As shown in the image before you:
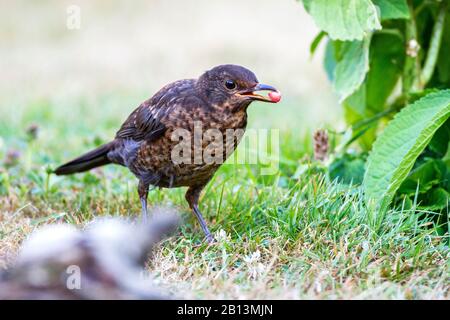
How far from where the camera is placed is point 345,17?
454cm

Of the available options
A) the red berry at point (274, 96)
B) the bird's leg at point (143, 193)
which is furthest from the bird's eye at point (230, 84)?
the bird's leg at point (143, 193)

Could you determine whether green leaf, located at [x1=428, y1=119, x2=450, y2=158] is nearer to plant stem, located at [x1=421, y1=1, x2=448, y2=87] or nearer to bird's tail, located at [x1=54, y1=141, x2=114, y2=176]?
plant stem, located at [x1=421, y1=1, x2=448, y2=87]

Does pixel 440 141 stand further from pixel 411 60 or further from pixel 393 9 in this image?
pixel 393 9

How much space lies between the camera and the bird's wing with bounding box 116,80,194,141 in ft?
14.6

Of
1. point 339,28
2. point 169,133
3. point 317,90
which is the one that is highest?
point 339,28

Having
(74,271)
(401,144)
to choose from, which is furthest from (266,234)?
(74,271)

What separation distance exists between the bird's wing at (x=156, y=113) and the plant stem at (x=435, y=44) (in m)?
1.64

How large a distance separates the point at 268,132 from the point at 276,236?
8.72 feet

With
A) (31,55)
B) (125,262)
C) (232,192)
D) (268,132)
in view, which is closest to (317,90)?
(268,132)

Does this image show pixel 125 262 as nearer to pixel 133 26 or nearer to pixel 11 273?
pixel 11 273

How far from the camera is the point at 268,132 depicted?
21.7ft

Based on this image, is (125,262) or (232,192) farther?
(232,192)

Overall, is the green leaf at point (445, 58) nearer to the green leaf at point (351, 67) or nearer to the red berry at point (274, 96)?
the green leaf at point (351, 67)

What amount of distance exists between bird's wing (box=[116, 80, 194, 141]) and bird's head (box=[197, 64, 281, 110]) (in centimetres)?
18
